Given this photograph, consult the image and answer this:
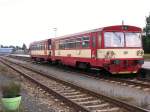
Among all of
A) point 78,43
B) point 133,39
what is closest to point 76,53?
point 78,43

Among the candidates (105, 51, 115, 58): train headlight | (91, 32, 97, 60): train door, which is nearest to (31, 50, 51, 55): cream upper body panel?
(91, 32, 97, 60): train door

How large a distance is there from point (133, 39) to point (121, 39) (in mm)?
857

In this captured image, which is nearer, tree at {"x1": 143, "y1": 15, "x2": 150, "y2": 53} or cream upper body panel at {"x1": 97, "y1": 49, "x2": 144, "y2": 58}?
cream upper body panel at {"x1": 97, "y1": 49, "x2": 144, "y2": 58}

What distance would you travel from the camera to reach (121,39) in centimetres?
2209

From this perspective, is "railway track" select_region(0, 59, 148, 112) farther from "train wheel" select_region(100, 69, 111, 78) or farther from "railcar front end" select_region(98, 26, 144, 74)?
"train wheel" select_region(100, 69, 111, 78)

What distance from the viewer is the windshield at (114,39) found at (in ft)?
71.2

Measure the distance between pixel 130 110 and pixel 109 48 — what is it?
35.3ft

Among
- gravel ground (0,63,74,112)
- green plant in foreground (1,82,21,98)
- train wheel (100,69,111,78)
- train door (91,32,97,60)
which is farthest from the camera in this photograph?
train wheel (100,69,111,78)

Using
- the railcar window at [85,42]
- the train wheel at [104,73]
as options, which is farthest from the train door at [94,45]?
the train wheel at [104,73]

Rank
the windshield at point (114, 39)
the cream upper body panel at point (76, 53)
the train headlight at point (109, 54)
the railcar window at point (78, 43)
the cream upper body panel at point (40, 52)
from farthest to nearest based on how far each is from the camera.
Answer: the cream upper body panel at point (40, 52) < the railcar window at point (78, 43) < the cream upper body panel at point (76, 53) < the windshield at point (114, 39) < the train headlight at point (109, 54)

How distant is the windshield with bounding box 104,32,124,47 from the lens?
21692 mm

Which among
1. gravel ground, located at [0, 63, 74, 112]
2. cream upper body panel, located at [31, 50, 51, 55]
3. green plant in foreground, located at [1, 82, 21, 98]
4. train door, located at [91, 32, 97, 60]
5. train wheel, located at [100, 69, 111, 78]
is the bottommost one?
gravel ground, located at [0, 63, 74, 112]

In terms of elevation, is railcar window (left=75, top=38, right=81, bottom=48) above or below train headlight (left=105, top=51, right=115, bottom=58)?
above

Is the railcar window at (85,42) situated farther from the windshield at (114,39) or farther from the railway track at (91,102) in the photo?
the railway track at (91,102)
